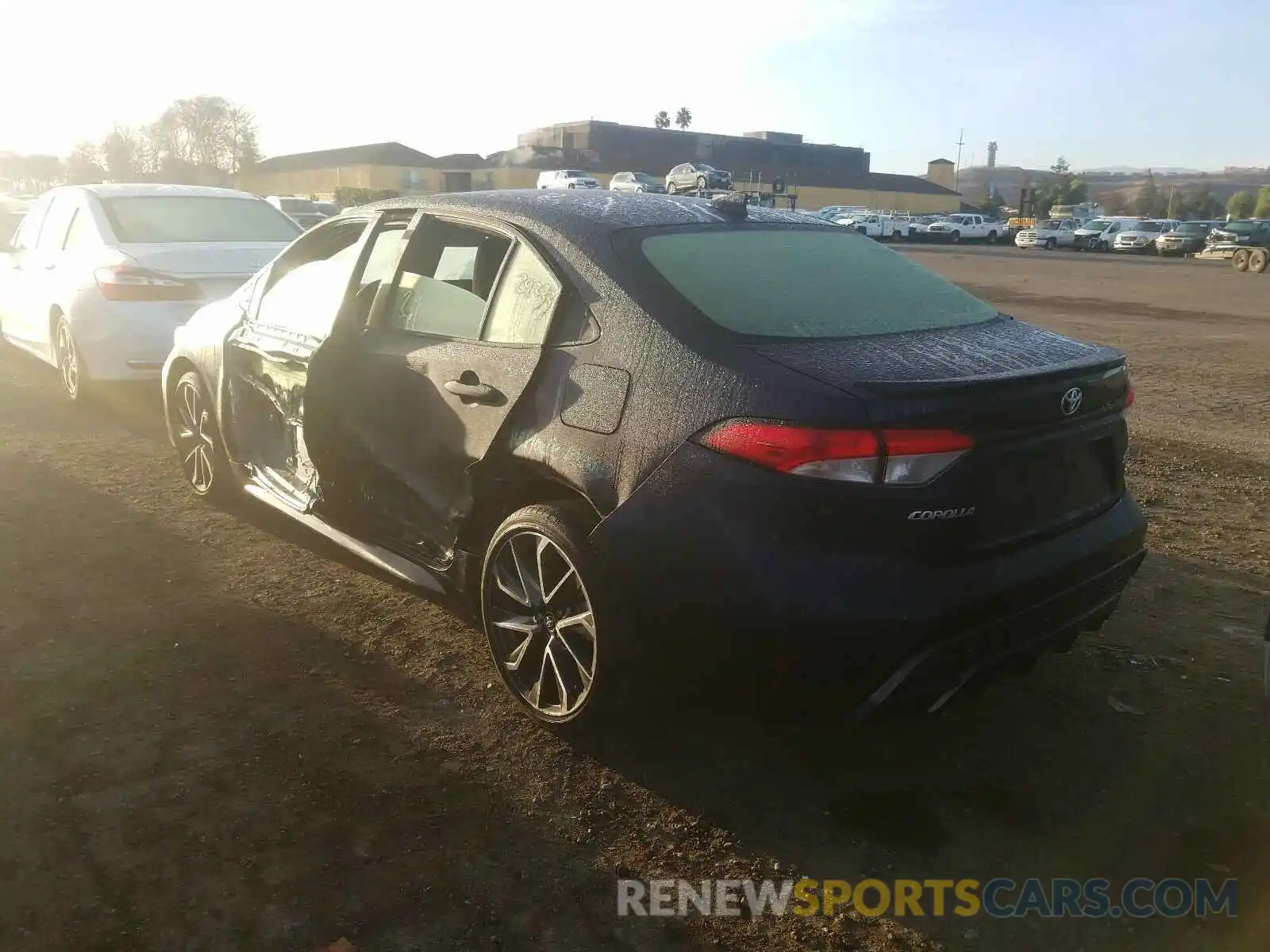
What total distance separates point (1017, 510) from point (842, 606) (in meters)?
0.60

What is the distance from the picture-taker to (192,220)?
7.86 meters

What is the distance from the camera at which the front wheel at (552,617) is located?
9.93ft

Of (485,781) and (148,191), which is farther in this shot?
(148,191)

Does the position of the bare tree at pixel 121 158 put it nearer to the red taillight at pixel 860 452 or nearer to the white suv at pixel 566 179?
the white suv at pixel 566 179

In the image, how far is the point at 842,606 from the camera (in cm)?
261

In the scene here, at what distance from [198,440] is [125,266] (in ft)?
7.53

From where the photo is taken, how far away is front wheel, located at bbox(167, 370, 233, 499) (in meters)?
5.35

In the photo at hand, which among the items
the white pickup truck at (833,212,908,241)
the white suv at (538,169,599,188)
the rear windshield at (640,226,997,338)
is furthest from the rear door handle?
the white pickup truck at (833,212,908,241)

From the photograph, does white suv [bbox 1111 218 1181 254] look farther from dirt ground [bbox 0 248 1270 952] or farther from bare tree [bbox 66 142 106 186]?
bare tree [bbox 66 142 106 186]

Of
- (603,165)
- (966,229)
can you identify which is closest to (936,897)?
(966,229)

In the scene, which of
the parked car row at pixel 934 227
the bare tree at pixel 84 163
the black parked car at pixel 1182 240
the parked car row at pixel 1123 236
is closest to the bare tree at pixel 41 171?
the bare tree at pixel 84 163

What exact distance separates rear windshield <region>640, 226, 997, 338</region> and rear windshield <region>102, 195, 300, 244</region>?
5.43 m

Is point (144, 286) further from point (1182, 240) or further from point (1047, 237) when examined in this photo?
point (1047, 237)

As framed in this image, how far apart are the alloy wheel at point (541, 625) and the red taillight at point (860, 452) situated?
763 mm
